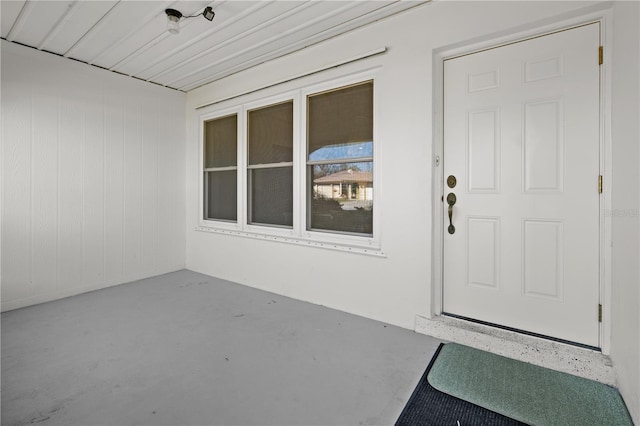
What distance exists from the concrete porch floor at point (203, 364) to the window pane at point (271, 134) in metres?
1.70

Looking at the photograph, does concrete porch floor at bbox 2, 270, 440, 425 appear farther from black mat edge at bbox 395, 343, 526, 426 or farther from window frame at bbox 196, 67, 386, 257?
window frame at bbox 196, 67, 386, 257

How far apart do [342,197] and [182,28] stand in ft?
7.19

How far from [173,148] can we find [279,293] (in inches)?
106

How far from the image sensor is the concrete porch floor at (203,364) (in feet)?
5.32

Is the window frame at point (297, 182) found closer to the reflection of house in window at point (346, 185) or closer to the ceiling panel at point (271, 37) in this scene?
the reflection of house in window at point (346, 185)

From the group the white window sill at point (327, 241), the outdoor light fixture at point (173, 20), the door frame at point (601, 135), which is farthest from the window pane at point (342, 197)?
the outdoor light fixture at point (173, 20)

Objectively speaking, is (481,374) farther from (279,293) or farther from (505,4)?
(505,4)

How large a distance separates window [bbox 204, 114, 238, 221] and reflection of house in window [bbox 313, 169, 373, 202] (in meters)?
1.45

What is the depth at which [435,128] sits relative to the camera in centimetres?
254

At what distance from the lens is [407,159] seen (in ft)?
8.60

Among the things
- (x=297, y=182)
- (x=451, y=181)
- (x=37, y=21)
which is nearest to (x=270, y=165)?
(x=297, y=182)

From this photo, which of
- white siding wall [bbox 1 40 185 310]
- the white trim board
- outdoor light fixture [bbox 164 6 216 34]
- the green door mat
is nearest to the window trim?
outdoor light fixture [bbox 164 6 216 34]

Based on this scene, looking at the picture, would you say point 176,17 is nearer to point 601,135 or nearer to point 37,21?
point 37,21

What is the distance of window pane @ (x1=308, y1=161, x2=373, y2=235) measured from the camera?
2.96m
